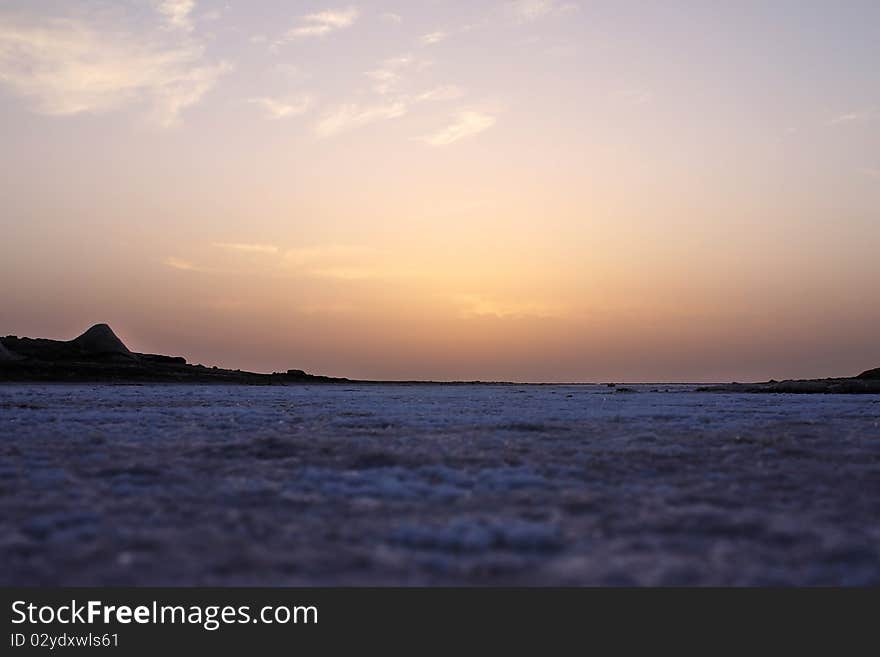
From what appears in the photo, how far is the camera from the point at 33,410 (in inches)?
785

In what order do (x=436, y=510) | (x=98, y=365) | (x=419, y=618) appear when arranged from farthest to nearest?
(x=98, y=365) < (x=436, y=510) < (x=419, y=618)

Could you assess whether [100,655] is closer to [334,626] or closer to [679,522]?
[334,626]

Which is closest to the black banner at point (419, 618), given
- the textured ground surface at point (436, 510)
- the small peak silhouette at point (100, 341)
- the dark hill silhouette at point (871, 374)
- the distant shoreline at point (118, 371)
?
the textured ground surface at point (436, 510)

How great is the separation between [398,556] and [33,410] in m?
18.7

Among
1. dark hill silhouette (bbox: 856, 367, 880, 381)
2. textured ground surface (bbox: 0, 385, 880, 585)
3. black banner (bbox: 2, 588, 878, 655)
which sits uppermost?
dark hill silhouette (bbox: 856, 367, 880, 381)

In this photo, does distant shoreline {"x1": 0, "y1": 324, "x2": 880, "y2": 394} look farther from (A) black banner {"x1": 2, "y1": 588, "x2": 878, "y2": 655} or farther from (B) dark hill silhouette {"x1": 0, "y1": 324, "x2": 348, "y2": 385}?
(A) black banner {"x1": 2, "y1": 588, "x2": 878, "y2": 655}

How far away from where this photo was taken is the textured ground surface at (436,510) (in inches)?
187

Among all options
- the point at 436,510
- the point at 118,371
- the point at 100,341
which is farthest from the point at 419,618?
the point at 100,341

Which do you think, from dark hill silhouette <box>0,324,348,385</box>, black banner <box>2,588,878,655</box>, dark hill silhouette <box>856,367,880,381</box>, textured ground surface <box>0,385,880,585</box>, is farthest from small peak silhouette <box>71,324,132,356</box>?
black banner <box>2,588,878,655</box>

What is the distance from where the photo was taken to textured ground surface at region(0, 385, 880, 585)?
4746 mm

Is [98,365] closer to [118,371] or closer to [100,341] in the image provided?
[118,371]

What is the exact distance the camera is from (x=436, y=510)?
6523 mm

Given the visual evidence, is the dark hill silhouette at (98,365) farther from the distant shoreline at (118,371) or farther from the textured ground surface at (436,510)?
the textured ground surface at (436,510)

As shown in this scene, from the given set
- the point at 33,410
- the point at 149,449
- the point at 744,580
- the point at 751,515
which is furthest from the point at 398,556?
the point at 33,410
